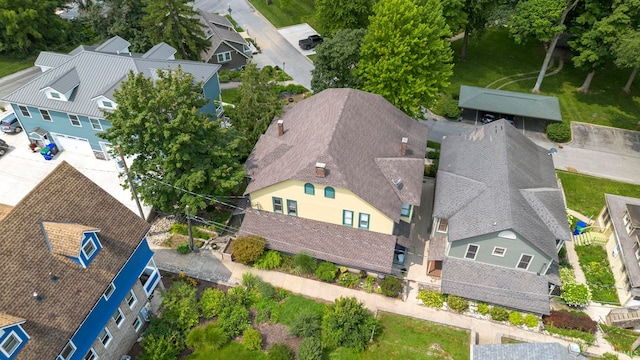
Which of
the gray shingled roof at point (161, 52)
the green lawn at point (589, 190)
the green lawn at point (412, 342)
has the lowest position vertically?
the green lawn at point (412, 342)

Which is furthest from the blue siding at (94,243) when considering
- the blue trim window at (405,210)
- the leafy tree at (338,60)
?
the leafy tree at (338,60)

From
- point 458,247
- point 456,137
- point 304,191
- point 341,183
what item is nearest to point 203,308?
point 304,191

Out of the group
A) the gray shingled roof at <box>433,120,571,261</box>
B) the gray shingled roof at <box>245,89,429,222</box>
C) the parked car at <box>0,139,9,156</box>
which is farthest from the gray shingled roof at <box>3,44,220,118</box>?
the gray shingled roof at <box>433,120,571,261</box>

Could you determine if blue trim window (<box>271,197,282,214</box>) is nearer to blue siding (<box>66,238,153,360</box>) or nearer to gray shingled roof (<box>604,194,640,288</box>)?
blue siding (<box>66,238,153,360</box>)

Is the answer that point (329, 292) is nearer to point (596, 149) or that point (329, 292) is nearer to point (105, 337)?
point (105, 337)

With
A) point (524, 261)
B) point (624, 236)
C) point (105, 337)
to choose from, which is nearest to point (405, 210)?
point (524, 261)

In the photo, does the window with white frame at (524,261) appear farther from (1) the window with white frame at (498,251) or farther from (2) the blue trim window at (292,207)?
(2) the blue trim window at (292,207)
